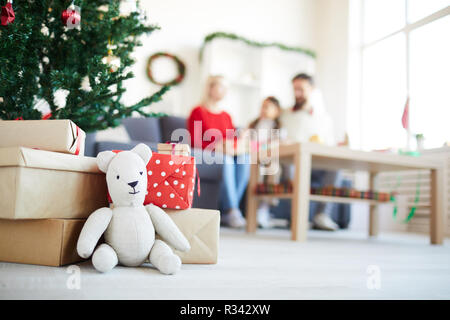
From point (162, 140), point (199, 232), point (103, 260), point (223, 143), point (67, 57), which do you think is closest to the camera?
point (103, 260)

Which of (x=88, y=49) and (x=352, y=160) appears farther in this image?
(x=352, y=160)

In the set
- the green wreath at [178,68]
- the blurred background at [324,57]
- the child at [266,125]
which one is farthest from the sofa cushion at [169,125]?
the green wreath at [178,68]

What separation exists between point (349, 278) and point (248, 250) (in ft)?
1.79

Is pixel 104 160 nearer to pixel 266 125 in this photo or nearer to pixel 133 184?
pixel 133 184

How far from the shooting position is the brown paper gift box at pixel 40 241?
92cm

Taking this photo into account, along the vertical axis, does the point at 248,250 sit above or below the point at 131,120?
below

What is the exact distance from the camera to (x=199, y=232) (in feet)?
3.49

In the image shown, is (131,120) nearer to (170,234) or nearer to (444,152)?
(170,234)

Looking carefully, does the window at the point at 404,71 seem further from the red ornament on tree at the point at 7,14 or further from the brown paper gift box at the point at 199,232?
the red ornament on tree at the point at 7,14

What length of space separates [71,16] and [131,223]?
0.60 meters

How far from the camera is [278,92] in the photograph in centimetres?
460

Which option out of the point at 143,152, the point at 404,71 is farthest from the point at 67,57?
the point at 404,71

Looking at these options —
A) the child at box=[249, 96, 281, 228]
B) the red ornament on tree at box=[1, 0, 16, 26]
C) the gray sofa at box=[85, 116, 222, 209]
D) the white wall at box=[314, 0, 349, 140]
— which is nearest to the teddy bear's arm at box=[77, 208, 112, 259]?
the red ornament on tree at box=[1, 0, 16, 26]

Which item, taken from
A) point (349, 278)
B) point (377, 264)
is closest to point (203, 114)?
point (377, 264)
